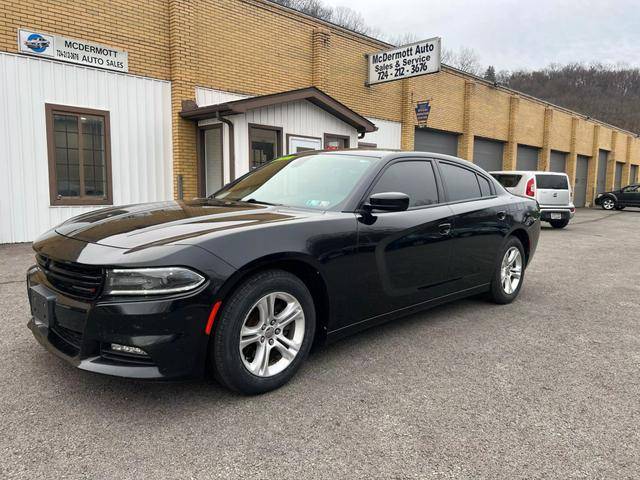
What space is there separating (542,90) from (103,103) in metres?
52.9

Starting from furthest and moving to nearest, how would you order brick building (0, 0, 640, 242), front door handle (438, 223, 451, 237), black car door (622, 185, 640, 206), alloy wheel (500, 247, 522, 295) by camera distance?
1. black car door (622, 185, 640, 206)
2. brick building (0, 0, 640, 242)
3. alloy wheel (500, 247, 522, 295)
4. front door handle (438, 223, 451, 237)

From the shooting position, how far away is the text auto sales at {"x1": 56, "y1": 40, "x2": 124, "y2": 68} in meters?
9.20

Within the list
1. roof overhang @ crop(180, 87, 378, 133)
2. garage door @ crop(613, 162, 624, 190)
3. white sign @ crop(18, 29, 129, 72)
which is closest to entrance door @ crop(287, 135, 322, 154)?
roof overhang @ crop(180, 87, 378, 133)

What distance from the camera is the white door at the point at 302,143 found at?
11.5 m

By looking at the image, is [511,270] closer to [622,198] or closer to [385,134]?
[385,134]

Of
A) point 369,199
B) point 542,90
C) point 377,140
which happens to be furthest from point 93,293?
point 542,90

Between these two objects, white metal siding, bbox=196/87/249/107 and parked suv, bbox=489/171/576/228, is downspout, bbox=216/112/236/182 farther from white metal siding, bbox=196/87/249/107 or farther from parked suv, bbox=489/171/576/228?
parked suv, bbox=489/171/576/228

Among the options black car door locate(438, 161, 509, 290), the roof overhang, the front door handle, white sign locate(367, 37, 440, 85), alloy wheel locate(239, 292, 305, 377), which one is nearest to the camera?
alloy wheel locate(239, 292, 305, 377)

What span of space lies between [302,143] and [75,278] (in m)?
9.47

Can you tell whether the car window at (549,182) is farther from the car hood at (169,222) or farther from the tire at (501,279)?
the car hood at (169,222)

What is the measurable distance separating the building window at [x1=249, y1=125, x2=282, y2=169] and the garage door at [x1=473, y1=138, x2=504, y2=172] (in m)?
12.9

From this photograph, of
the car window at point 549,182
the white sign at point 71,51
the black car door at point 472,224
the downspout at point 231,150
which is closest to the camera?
the black car door at point 472,224

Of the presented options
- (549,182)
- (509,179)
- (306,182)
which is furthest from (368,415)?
(549,182)

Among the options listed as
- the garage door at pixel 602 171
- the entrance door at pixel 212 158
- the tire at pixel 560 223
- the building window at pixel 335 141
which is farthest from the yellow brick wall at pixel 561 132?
the entrance door at pixel 212 158
